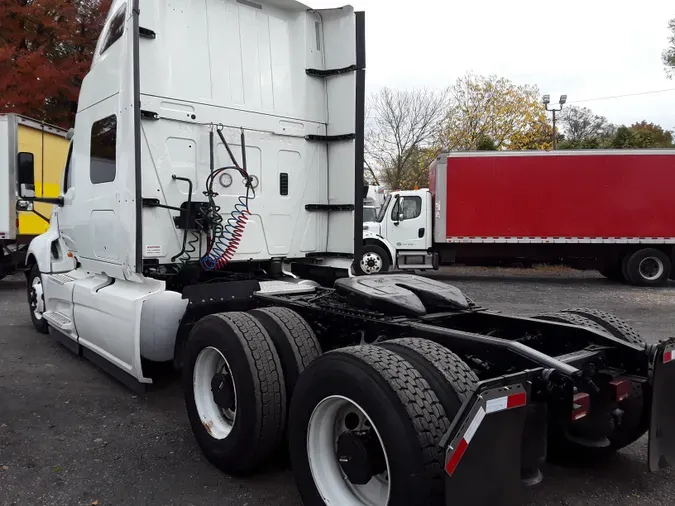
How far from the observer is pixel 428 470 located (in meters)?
2.17

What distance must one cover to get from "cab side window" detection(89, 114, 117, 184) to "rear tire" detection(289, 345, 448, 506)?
3.05 meters

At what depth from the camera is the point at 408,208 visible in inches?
592

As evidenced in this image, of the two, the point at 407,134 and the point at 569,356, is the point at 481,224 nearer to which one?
the point at 569,356

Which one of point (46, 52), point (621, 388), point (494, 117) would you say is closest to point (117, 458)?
point (621, 388)

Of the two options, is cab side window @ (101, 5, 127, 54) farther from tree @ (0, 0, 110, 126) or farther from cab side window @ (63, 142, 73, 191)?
tree @ (0, 0, 110, 126)

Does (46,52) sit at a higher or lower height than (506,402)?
higher

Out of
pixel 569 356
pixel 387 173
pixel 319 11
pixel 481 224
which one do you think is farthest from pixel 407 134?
pixel 569 356

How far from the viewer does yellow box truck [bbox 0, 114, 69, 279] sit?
10.9 meters

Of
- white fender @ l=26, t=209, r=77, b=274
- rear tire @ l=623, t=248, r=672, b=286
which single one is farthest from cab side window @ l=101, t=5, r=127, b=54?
rear tire @ l=623, t=248, r=672, b=286

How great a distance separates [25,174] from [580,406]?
5.69 meters

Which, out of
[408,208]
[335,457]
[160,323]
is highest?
[408,208]

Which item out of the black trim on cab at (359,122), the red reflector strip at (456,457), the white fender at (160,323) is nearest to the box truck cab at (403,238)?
the black trim on cab at (359,122)

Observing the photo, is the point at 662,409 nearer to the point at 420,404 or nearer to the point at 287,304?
the point at 420,404

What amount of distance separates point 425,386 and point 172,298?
105 inches
